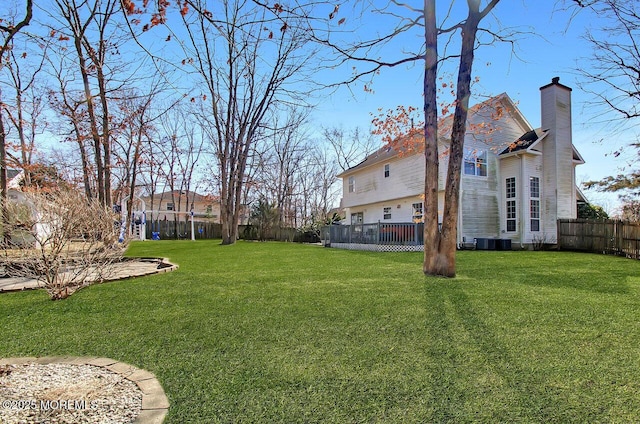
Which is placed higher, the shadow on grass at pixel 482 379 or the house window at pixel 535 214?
the house window at pixel 535 214

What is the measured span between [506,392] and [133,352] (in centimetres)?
305

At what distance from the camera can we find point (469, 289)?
555cm

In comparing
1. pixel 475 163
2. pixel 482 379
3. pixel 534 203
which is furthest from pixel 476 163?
pixel 482 379

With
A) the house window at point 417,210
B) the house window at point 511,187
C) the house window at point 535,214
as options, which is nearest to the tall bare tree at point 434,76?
the house window at point 417,210

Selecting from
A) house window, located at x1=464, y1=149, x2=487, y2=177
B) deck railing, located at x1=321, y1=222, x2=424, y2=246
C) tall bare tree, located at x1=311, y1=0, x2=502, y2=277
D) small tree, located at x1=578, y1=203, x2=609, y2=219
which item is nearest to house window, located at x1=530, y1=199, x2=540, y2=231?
house window, located at x1=464, y1=149, x2=487, y2=177

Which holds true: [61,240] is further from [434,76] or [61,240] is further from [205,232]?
[205,232]

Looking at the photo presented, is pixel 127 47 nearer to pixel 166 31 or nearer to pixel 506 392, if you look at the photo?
pixel 166 31

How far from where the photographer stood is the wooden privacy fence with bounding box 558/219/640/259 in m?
11.6

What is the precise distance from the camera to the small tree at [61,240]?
441cm

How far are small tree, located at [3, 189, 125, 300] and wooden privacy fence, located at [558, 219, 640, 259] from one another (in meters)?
15.3

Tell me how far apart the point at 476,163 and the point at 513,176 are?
1.90 meters

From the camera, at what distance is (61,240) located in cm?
450

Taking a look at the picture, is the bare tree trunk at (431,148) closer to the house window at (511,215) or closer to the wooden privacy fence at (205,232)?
the house window at (511,215)

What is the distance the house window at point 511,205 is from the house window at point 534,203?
2.14 feet
